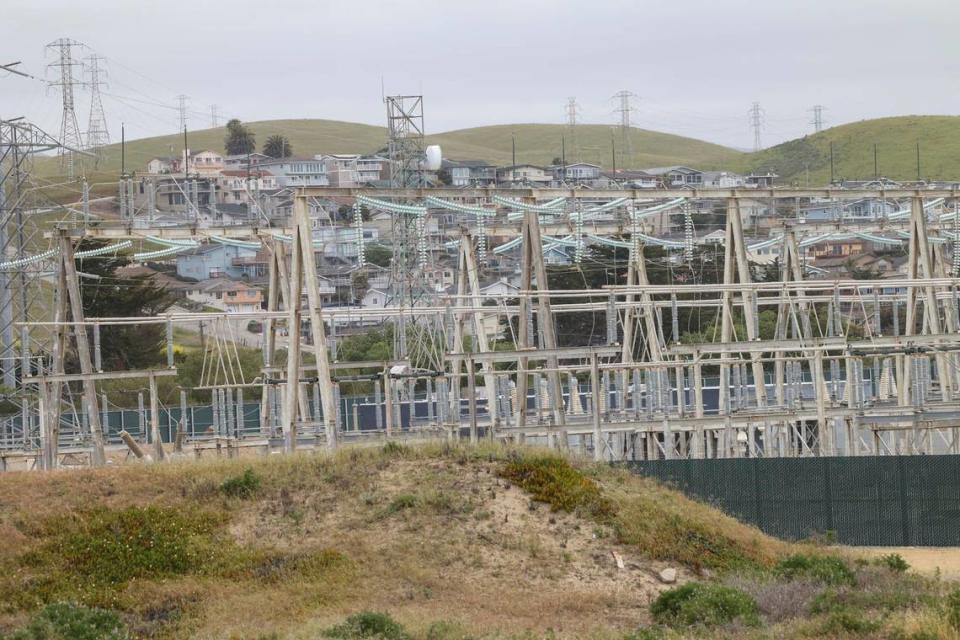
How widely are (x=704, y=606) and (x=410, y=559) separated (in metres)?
5.06

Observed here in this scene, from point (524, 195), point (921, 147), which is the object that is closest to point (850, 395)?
point (524, 195)

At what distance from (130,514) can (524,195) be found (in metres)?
13.0

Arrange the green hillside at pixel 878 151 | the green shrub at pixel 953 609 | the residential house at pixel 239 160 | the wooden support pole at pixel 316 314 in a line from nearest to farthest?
the green shrub at pixel 953 609
the wooden support pole at pixel 316 314
the green hillside at pixel 878 151
the residential house at pixel 239 160

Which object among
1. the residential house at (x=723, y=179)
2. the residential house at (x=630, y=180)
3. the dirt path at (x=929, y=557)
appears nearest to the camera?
the dirt path at (x=929, y=557)

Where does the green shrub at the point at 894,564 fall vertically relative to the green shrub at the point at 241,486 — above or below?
below

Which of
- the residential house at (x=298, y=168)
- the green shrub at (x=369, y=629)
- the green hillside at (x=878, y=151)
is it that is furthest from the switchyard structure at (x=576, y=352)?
the green hillside at (x=878, y=151)

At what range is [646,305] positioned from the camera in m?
34.1

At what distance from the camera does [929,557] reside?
26188 mm

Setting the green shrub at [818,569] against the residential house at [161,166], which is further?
the residential house at [161,166]

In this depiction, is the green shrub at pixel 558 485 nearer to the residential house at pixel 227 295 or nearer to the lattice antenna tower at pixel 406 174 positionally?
the lattice antenna tower at pixel 406 174

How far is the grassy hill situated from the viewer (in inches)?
750

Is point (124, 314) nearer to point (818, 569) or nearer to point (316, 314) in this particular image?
point (316, 314)

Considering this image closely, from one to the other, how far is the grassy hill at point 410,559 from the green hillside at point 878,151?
364 ft

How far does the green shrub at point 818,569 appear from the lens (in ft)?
68.6
